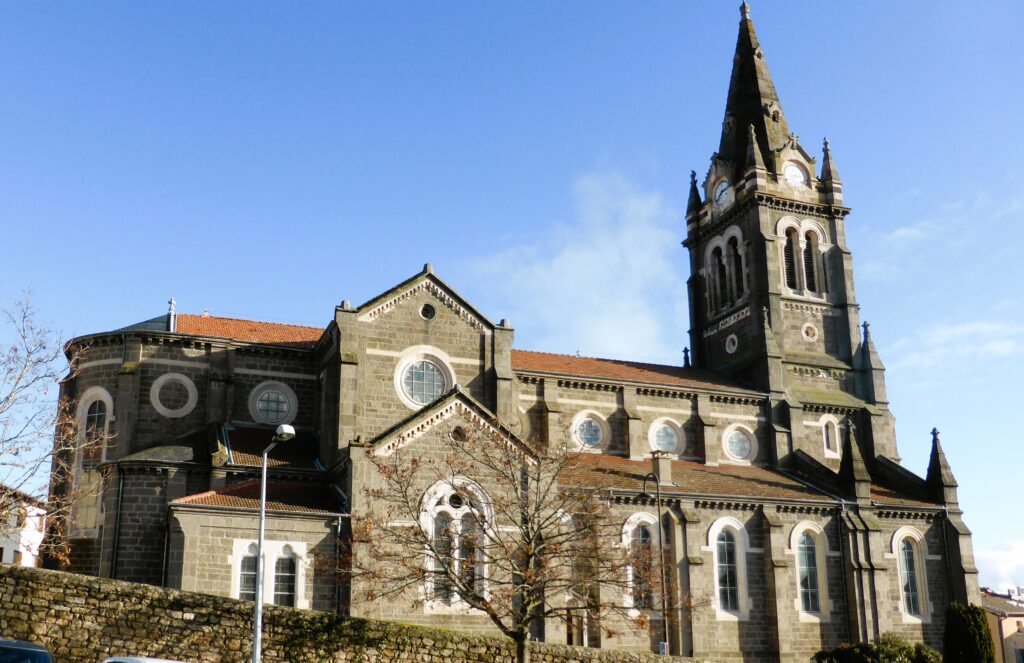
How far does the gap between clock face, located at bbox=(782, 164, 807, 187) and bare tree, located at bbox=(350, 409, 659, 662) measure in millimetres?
28022

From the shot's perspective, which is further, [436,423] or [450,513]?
[436,423]

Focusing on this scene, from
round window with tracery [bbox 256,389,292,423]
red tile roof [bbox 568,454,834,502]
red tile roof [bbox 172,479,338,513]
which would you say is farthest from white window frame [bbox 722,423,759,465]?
red tile roof [bbox 172,479,338,513]

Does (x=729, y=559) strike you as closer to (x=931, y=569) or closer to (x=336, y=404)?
(x=931, y=569)

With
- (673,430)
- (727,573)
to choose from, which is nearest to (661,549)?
(727,573)

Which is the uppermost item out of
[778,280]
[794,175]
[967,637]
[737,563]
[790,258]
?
[794,175]

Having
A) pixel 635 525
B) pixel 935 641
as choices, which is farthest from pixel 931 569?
pixel 635 525

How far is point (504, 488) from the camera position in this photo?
35594 mm

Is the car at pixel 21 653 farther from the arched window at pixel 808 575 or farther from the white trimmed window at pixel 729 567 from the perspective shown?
the arched window at pixel 808 575

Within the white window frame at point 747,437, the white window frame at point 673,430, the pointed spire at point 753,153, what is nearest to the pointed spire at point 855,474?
the white window frame at point 747,437

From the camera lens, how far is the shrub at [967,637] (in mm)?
41844

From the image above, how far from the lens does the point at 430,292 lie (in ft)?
140

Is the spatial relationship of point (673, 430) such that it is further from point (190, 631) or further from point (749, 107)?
point (190, 631)

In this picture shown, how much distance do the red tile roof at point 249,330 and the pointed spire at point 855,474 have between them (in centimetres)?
2513

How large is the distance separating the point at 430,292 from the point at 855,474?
2153 centimetres
